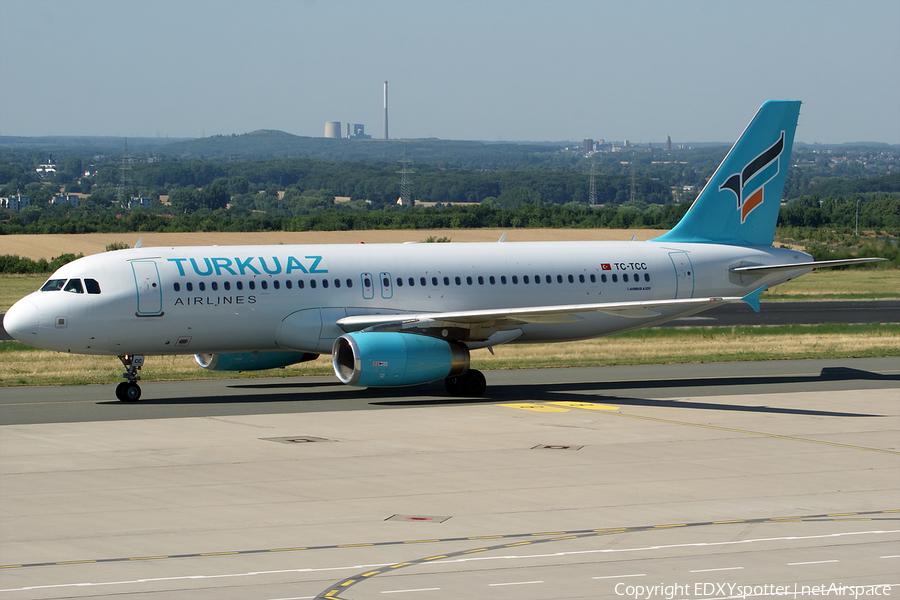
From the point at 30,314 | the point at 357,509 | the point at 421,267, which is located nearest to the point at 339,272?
the point at 421,267

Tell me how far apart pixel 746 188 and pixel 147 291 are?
20.2 m

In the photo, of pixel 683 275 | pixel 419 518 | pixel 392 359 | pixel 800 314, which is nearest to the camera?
pixel 419 518

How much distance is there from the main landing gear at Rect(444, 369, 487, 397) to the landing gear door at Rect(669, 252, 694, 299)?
26.3 feet

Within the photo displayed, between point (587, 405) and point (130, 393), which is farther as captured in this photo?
point (130, 393)

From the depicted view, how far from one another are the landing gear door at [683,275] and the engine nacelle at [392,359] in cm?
897

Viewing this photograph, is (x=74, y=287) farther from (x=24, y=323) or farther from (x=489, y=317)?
(x=489, y=317)

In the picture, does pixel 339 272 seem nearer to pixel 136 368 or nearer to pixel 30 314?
pixel 136 368

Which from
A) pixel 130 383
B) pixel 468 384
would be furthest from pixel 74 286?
pixel 468 384

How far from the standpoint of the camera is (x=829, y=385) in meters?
35.0

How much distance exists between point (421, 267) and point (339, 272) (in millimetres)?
2579

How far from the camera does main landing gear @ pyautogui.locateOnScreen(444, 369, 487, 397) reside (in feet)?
108

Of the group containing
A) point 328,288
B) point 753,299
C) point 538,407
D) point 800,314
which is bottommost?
point 800,314

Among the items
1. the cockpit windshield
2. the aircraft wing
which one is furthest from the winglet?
the cockpit windshield

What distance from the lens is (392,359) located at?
99.2ft
